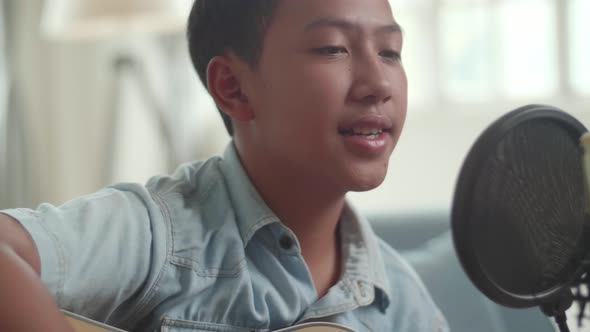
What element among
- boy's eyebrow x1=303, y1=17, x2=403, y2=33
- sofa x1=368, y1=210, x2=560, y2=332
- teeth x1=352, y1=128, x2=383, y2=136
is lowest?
sofa x1=368, y1=210, x2=560, y2=332

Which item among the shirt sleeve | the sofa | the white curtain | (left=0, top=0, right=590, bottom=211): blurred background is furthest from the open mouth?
the white curtain

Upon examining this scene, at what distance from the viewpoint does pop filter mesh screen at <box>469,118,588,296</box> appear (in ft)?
2.08

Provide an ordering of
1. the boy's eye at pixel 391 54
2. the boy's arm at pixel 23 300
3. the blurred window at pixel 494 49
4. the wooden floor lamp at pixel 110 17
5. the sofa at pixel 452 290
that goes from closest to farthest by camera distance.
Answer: the boy's arm at pixel 23 300
the boy's eye at pixel 391 54
the sofa at pixel 452 290
the wooden floor lamp at pixel 110 17
the blurred window at pixel 494 49

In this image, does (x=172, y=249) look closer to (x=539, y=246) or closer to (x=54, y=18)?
(x=539, y=246)

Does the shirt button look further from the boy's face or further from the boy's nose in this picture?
the boy's nose

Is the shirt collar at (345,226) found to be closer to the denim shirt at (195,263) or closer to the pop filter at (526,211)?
the denim shirt at (195,263)

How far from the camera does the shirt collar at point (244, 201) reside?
85 cm

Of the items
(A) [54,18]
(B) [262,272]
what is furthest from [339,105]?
(A) [54,18]

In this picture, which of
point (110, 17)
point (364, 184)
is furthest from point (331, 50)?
point (110, 17)

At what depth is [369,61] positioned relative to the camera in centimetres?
80

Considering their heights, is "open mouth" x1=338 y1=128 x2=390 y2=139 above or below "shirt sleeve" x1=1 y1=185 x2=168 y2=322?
above

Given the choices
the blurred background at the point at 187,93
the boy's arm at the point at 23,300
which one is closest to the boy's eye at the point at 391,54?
the boy's arm at the point at 23,300

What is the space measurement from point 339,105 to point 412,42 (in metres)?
2.65

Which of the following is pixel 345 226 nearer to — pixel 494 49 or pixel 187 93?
pixel 187 93
